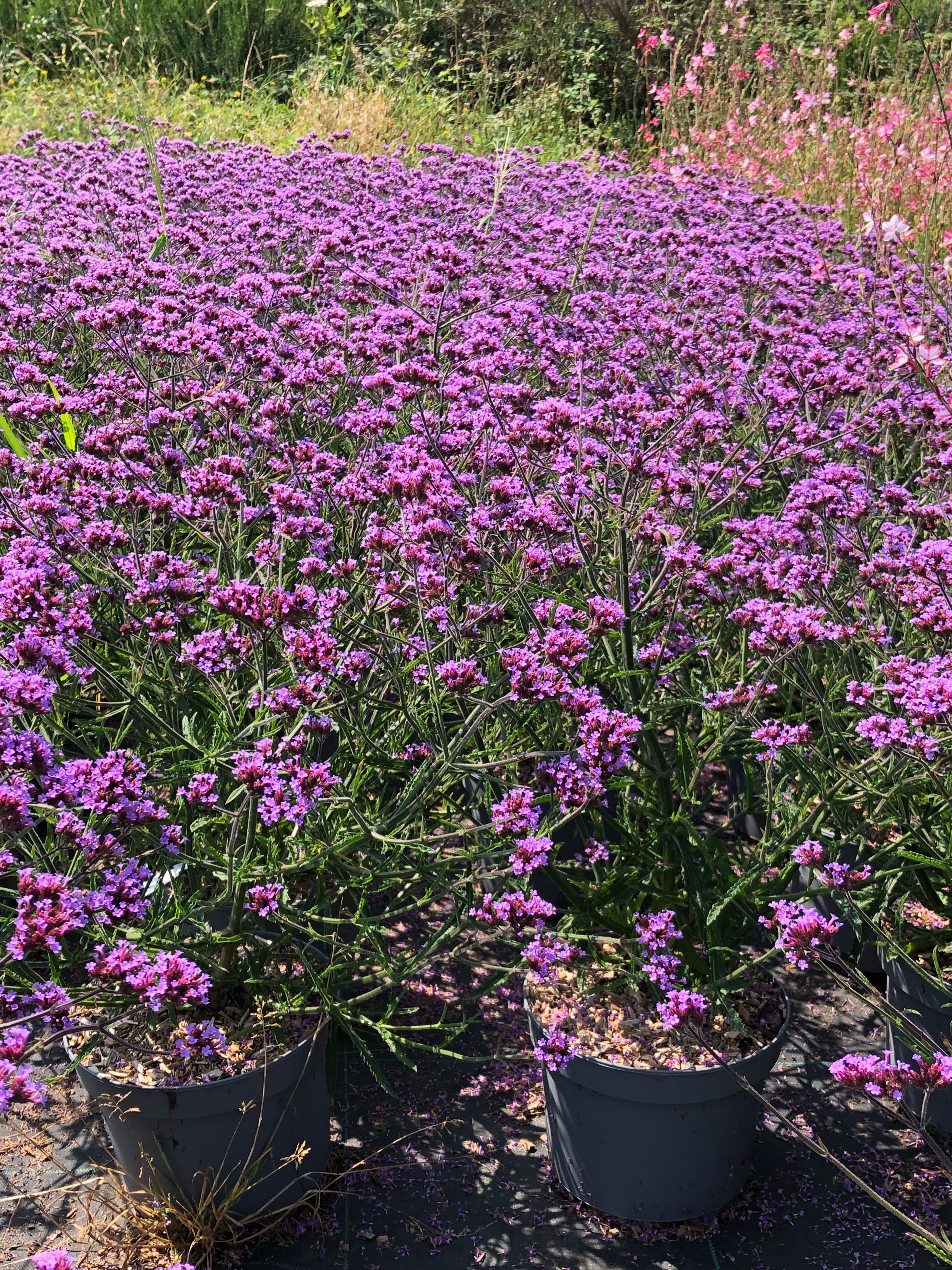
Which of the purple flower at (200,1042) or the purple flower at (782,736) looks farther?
the purple flower at (782,736)

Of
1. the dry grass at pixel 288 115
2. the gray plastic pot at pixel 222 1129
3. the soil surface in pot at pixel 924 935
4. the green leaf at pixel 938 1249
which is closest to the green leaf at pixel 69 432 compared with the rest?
the gray plastic pot at pixel 222 1129

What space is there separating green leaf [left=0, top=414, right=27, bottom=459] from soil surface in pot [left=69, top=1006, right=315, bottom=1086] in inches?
56.3

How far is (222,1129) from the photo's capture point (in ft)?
8.03

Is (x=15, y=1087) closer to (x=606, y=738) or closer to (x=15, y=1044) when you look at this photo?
(x=15, y=1044)

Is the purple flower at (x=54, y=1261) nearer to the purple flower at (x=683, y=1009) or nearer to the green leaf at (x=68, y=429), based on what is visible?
the purple flower at (x=683, y=1009)

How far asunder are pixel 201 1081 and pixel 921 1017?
67.4 inches

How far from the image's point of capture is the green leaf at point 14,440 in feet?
9.61

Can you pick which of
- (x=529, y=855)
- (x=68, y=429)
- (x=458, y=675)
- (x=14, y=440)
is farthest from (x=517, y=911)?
(x=68, y=429)

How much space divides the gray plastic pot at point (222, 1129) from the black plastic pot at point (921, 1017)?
1.38 metres

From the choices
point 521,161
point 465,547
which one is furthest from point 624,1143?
point 521,161

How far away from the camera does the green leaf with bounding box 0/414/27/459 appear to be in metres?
2.93

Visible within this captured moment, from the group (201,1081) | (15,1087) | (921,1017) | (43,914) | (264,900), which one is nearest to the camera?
(15,1087)

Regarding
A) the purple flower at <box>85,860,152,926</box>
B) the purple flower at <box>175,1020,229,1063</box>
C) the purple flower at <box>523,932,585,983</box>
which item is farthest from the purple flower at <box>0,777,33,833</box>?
the purple flower at <box>523,932,585,983</box>

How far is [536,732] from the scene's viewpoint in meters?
2.89
